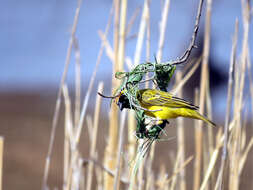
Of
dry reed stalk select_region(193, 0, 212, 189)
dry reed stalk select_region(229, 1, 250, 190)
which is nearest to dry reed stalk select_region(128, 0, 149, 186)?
dry reed stalk select_region(193, 0, 212, 189)

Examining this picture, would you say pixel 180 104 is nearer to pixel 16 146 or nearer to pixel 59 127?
pixel 16 146

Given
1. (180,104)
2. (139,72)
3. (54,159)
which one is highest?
(139,72)

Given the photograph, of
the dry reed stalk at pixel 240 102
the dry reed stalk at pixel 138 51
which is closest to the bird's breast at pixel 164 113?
the dry reed stalk at pixel 240 102

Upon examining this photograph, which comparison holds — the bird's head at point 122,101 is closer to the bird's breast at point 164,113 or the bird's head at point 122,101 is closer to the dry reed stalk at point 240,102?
the bird's breast at point 164,113

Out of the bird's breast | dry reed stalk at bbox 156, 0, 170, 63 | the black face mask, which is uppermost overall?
dry reed stalk at bbox 156, 0, 170, 63

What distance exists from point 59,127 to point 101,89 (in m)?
6.97

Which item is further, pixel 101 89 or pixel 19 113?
pixel 19 113

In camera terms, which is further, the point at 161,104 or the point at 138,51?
the point at 138,51

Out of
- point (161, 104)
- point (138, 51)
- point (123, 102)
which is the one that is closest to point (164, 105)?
point (161, 104)

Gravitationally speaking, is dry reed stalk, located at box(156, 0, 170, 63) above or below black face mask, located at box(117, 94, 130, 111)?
above

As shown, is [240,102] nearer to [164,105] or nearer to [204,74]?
[204,74]

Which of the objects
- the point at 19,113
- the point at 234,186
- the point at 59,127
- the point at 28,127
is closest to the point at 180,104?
the point at 234,186

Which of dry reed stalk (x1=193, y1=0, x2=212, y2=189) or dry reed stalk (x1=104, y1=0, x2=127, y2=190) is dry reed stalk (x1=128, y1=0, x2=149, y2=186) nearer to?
dry reed stalk (x1=104, y1=0, x2=127, y2=190)

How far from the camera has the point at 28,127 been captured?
8.15 metres
